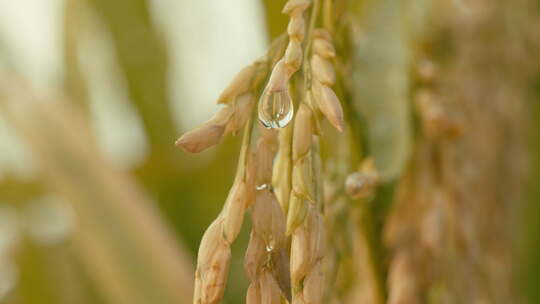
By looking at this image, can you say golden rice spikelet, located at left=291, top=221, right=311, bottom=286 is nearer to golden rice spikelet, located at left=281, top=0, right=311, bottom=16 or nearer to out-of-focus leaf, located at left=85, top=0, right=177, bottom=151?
golden rice spikelet, located at left=281, top=0, right=311, bottom=16

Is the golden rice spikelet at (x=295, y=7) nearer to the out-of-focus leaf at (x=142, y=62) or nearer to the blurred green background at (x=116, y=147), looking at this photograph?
the blurred green background at (x=116, y=147)

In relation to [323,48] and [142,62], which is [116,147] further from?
[323,48]

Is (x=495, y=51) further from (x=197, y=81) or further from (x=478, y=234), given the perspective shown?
(x=197, y=81)

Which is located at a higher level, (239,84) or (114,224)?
(239,84)

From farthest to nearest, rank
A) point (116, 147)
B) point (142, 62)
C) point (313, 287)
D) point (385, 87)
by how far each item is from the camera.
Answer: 1. point (116, 147)
2. point (142, 62)
3. point (385, 87)
4. point (313, 287)

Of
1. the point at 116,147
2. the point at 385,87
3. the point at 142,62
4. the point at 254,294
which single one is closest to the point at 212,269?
the point at 254,294

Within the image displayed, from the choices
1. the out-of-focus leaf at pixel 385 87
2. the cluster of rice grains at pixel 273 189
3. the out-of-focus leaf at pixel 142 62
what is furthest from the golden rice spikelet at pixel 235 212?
the out-of-focus leaf at pixel 142 62

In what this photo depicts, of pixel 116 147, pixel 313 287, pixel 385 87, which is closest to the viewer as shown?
pixel 313 287

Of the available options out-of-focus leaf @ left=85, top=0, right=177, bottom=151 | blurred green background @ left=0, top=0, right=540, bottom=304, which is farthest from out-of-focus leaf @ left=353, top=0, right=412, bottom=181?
out-of-focus leaf @ left=85, top=0, right=177, bottom=151

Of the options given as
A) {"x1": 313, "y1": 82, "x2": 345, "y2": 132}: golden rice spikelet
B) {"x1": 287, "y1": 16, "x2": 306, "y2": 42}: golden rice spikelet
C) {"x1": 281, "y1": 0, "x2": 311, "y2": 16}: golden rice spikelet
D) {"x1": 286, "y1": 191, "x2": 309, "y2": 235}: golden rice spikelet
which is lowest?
{"x1": 286, "y1": 191, "x2": 309, "y2": 235}: golden rice spikelet
